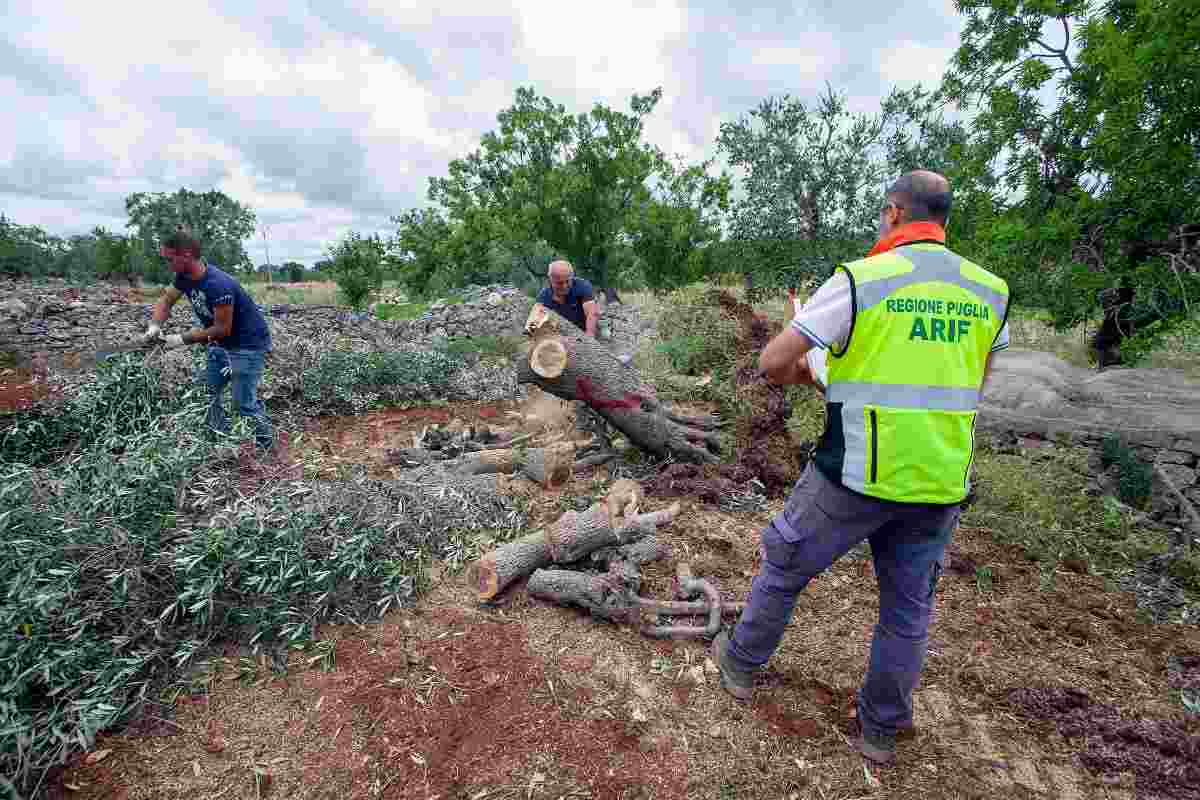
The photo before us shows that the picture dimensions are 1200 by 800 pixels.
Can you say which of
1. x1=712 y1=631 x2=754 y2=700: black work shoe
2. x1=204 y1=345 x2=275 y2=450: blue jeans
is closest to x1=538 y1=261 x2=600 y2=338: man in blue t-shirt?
x1=204 y1=345 x2=275 y2=450: blue jeans

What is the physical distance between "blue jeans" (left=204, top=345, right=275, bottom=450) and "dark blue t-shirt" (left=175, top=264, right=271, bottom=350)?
78mm

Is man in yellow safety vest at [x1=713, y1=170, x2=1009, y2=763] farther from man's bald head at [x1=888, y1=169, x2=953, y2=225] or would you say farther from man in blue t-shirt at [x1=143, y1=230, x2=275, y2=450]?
man in blue t-shirt at [x1=143, y1=230, x2=275, y2=450]

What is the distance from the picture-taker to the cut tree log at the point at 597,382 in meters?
3.65

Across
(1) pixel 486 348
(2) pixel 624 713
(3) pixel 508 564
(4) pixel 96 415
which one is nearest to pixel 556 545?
(3) pixel 508 564

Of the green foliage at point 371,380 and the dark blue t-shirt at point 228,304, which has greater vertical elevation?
the dark blue t-shirt at point 228,304

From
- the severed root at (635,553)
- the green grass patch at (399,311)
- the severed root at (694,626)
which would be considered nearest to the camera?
the severed root at (694,626)

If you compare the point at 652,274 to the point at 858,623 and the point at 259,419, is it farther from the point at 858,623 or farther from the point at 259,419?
the point at 858,623

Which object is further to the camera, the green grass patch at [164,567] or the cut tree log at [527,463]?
the cut tree log at [527,463]

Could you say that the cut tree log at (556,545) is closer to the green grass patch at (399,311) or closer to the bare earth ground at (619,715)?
the bare earth ground at (619,715)

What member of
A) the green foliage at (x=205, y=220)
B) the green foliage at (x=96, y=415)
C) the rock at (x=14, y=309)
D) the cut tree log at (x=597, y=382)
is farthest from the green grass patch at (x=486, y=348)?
the green foliage at (x=205, y=220)

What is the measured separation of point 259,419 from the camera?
4.14 m

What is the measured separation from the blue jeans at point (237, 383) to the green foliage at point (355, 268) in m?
10.1

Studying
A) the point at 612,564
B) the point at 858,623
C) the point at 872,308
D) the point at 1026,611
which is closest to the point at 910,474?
the point at 872,308

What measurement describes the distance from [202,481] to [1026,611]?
14.5 feet
